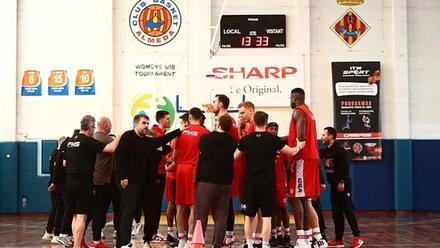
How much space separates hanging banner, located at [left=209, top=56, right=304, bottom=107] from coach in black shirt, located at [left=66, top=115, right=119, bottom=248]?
6.50m

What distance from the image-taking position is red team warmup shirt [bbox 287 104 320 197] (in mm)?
8133

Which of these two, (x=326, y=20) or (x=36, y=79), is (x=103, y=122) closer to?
(x=36, y=79)

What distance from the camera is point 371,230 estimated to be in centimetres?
1095

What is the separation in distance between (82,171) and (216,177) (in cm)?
182

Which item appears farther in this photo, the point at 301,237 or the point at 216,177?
the point at 301,237

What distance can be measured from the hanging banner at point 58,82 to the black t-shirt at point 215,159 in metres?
7.62

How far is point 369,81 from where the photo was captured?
14297 millimetres

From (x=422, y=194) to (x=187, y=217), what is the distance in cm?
781

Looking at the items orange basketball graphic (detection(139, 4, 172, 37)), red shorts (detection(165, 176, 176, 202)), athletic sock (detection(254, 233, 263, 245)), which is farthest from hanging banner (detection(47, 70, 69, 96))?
athletic sock (detection(254, 233, 263, 245))

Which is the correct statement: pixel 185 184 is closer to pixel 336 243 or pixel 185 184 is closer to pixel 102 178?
pixel 102 178

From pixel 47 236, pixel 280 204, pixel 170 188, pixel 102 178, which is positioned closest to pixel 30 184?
pixel 47 236

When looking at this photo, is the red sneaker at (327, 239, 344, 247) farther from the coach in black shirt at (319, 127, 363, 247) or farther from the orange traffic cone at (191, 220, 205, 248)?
the orange traffic cone at (191, 220, 205, 248)

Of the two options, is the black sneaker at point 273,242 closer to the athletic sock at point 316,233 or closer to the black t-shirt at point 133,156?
the athletic sock at point 316,233

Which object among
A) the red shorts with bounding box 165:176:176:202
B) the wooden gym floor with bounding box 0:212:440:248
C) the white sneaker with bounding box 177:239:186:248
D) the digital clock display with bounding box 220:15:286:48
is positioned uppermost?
the digital clock display with bounding box 220:15:286:48
